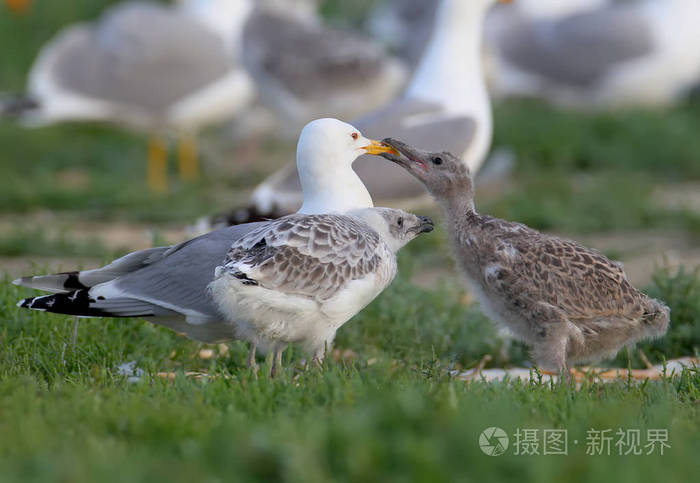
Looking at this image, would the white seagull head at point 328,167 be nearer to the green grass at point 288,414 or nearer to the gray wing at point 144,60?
the green grass at point 288,414

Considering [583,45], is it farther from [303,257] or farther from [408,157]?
[303,257]

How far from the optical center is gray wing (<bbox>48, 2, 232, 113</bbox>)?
11602 millimetres

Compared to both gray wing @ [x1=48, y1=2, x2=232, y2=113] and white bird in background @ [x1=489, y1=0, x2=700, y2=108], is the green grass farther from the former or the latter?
white bird in background @ [x1=489, y1=0, x2=700, y2=108]

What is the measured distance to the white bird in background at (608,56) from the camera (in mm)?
13984

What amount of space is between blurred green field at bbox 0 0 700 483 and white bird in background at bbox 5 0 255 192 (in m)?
1.07

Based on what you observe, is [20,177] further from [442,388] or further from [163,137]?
[442,388]

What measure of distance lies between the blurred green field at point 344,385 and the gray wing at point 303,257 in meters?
0.33

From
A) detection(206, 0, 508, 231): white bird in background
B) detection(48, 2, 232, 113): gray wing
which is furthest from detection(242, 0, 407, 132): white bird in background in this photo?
detection(206, 0, 508, 231): white bird in background

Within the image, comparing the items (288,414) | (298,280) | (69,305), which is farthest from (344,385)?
(69,305)

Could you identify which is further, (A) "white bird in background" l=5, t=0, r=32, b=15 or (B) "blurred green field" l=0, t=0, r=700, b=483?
(A) "white bird in background" l=5, t=0, r=32, b=15

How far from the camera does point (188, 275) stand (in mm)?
4297

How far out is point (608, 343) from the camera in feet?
14.9

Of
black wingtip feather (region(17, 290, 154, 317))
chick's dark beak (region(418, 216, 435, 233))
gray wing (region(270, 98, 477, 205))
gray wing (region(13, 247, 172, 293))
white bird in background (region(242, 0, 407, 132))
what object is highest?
white bird in background (region(242, 0, 407, 132))

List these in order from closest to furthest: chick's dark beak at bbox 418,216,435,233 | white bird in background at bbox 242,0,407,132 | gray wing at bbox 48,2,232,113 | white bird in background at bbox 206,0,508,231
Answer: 1. chick's dark beak at bbox 418,216,435,233
2. white bird in background at bbox 206,0,508,231
3. white bird in background at bbox 242,0,407,132
4. gray wing at bbox 48,2,232,113
